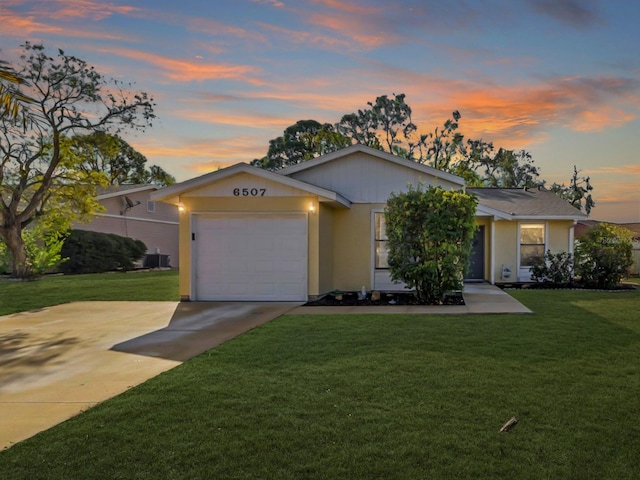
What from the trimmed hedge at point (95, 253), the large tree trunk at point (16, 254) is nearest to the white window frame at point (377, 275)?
the large tree trunk at point (16, 254)

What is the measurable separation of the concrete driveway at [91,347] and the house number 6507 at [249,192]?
270cm

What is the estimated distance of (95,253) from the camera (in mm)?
26625

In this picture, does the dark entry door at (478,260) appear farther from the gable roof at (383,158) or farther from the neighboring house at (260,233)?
the neighboring house at (260,233)

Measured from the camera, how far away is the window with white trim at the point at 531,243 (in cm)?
1856

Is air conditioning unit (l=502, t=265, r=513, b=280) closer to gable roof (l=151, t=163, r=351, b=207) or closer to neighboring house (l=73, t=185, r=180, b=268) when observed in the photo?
gable roof (l=151, t=163, r=351, b=207)

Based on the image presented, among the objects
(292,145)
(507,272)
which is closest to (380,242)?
(507,272)

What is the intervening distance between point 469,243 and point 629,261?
7.70 m

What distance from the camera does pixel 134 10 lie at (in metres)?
11.9

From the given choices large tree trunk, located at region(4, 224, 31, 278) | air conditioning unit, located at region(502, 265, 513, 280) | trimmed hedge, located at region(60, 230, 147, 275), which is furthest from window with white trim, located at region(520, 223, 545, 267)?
trimmed hedge, located at region(60, 230, 147, 275)

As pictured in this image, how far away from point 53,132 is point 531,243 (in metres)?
19.3

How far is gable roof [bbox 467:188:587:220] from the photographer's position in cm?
1814

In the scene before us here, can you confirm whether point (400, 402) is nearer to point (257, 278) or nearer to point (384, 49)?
point (257, 278)

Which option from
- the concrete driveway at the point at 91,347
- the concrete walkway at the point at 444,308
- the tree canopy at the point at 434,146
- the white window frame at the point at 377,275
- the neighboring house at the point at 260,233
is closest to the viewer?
the concrete driveway at the point at 91,347

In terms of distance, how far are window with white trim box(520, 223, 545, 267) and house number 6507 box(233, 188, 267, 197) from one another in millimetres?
10103
